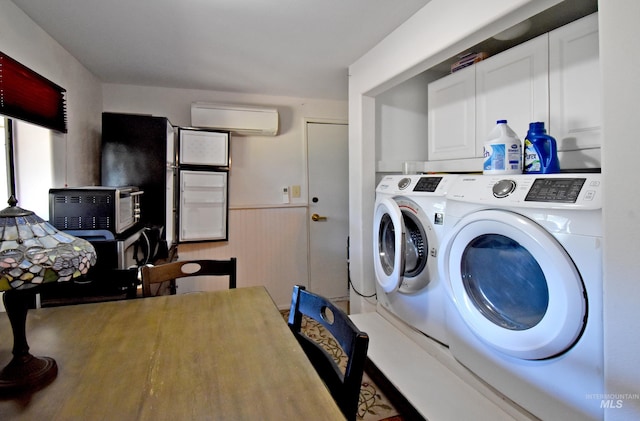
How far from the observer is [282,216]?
11.3ft

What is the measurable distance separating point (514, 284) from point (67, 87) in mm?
2814

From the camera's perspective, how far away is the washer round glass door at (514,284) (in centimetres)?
116

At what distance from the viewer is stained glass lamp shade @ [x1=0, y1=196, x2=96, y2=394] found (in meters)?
0.75

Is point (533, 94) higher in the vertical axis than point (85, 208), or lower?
higher

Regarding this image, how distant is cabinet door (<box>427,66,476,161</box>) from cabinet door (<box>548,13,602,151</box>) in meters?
0.50

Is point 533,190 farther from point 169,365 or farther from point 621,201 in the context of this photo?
point 169,365

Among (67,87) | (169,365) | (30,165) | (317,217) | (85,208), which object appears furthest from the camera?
(317,217)

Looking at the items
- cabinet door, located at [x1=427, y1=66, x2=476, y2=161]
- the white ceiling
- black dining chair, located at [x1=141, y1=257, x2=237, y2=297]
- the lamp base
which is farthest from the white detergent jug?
the lamp base

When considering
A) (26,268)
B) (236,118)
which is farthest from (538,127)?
(236,118)

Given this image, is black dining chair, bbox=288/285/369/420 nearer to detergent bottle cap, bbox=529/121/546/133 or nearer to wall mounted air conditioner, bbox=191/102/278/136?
detergent bottle cap, bbox=529/121/546/133

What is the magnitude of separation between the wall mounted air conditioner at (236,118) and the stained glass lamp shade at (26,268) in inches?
92.8

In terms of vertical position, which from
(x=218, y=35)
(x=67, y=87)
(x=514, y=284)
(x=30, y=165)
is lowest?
(x=514, y=284)

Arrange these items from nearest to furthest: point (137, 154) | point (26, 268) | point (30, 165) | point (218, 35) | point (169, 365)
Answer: point (26, 268) → point (169, 365) → point (30, 165) → point (218, 35) → point (137, 154)

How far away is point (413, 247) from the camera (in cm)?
211
